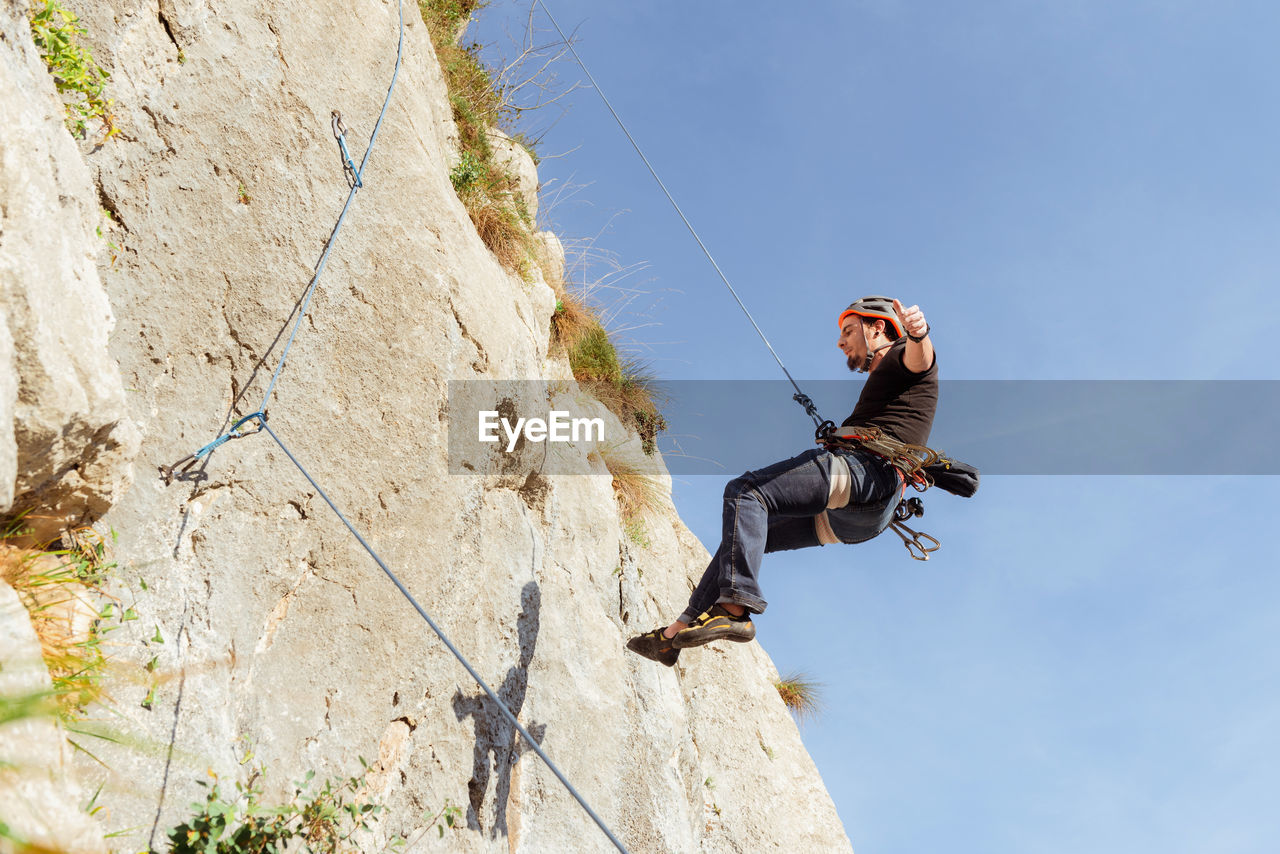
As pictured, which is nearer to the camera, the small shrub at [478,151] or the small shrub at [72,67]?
the small shrub at [72,67]

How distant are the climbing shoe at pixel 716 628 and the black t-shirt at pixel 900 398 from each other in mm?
1262

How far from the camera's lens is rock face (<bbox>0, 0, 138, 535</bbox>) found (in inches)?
109

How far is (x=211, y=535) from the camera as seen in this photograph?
3861 millimetres

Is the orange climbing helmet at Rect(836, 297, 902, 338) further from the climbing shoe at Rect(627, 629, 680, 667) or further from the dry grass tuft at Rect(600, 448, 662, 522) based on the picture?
the dry grass tuft at Rect(600, 448, 662, 522)

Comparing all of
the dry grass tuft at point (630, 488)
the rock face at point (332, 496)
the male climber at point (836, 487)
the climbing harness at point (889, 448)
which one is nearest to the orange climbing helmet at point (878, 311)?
the male climber at point (836, 487)

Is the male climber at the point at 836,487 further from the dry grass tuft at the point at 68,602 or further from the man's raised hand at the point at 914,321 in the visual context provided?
the dry grass tuft at the point at 68,602

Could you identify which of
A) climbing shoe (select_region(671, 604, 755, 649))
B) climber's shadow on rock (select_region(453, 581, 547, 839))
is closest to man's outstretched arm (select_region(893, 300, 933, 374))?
climbing shoe (select_region(671, 604, 755, 649))

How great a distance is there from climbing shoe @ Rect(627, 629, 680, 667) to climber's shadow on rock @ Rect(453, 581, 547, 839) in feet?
3.32

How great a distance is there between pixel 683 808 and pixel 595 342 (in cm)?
406

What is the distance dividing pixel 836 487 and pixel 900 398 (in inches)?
25.1

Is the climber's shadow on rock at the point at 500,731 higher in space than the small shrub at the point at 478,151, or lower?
lower

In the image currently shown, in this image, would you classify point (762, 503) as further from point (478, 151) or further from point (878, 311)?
point (478, 151)

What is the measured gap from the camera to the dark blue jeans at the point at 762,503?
4160mm

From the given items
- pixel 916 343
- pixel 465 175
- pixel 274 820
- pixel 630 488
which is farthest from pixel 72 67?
pixel 630 488
